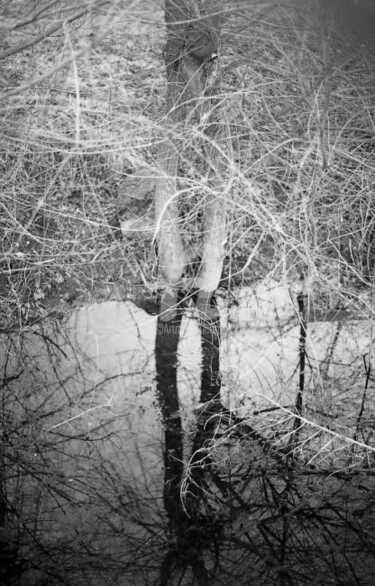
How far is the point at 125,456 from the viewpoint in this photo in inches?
168

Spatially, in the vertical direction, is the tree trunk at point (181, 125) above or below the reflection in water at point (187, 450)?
above

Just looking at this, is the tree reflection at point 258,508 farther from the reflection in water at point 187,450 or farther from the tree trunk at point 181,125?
the tree trunk at point 181,125

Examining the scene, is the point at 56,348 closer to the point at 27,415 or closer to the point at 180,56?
the point at 27,415

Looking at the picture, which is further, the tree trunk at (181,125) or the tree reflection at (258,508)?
the tree trunk at (181,125)

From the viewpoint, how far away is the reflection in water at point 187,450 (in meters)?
3.53

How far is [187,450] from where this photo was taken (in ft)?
14.2

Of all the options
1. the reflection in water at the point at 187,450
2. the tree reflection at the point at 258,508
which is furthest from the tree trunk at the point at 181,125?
the tree reflection at the point at 258,508

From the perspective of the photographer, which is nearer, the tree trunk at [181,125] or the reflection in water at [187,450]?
the reflection in water at [187,450]

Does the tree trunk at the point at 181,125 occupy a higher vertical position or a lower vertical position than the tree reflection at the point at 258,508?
higher

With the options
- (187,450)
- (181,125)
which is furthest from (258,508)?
(181,125)

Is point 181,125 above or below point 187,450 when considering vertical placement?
above

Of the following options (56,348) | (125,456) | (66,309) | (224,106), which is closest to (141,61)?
(224,106)

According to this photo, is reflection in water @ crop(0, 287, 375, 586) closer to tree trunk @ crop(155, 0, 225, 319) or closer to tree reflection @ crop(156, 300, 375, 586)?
tree reflection @ crop(156, 300, 375, 586)

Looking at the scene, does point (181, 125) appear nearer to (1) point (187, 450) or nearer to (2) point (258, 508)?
(1) point (187, 450)
